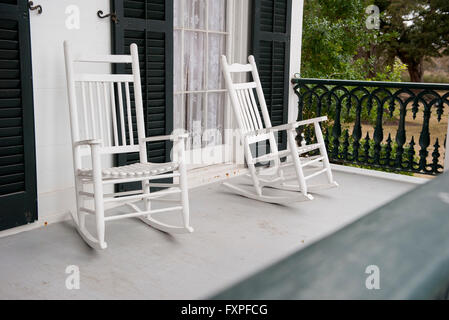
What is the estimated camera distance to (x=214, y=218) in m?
3.45

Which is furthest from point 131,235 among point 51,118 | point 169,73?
point 169,73

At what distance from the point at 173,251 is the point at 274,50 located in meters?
2.67

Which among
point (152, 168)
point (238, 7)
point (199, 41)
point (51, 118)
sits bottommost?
point (152, 168)

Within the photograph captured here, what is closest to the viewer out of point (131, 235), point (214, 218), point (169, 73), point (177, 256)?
point (177, 256)

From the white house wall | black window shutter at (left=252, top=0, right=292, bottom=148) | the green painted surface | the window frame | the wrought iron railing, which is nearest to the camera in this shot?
the green painted surface

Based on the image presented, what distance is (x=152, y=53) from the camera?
141 inches

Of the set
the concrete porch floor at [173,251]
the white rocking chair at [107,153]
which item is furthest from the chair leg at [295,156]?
the white rocking chair at [107,153]

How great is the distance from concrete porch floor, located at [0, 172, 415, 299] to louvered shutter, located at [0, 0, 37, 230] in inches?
9.1

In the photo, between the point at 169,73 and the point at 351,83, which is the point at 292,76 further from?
the point at 169,73

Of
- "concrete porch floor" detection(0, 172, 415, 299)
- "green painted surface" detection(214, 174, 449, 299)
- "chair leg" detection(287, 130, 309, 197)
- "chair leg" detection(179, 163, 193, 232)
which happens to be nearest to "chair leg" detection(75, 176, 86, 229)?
"concrete porch floor" detection(0, 172, 415, 299)

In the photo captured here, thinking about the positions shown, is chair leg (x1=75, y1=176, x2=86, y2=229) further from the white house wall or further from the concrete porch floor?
the white house wall

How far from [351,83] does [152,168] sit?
2733 mm

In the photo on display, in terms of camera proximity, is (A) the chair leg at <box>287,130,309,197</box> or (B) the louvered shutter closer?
(B) the louvered shutter

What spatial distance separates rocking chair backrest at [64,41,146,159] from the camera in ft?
9.66
